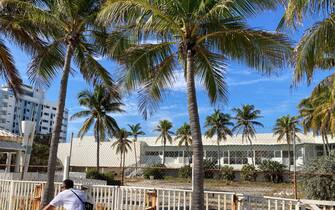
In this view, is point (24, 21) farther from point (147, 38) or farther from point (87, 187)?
point (87, 187)

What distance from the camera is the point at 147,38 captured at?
10500mm

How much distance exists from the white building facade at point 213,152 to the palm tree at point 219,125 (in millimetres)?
841

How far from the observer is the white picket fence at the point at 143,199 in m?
7.50

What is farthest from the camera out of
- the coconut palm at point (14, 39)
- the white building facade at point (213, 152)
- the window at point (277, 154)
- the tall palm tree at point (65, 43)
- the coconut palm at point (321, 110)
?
the window at point (277, 154)

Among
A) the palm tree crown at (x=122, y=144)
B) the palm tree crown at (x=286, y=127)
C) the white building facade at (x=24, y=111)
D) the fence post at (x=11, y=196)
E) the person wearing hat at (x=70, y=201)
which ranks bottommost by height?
the fence post at (x=11, y=196)

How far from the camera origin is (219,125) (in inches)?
2217

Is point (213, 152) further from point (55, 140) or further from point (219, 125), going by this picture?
point (55, 140)

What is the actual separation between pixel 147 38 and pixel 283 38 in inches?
132

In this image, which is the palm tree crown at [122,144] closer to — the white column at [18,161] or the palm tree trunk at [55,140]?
the white column at [18,161]

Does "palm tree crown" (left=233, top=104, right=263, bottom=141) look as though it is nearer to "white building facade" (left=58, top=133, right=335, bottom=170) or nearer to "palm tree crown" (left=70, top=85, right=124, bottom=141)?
"white building facade" (left=58, top=133, right=335, bottom=170)

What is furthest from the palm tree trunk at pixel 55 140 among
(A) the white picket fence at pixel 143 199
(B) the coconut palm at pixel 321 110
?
(B) the coconut palm at pixel 321 110

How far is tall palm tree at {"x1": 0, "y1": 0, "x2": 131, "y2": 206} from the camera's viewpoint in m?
11.4

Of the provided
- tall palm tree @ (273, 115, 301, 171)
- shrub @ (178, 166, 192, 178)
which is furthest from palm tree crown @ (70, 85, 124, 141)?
tall palm tree @ (273, 115, 301, 171)

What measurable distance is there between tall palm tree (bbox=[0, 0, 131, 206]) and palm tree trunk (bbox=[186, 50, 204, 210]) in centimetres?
328
